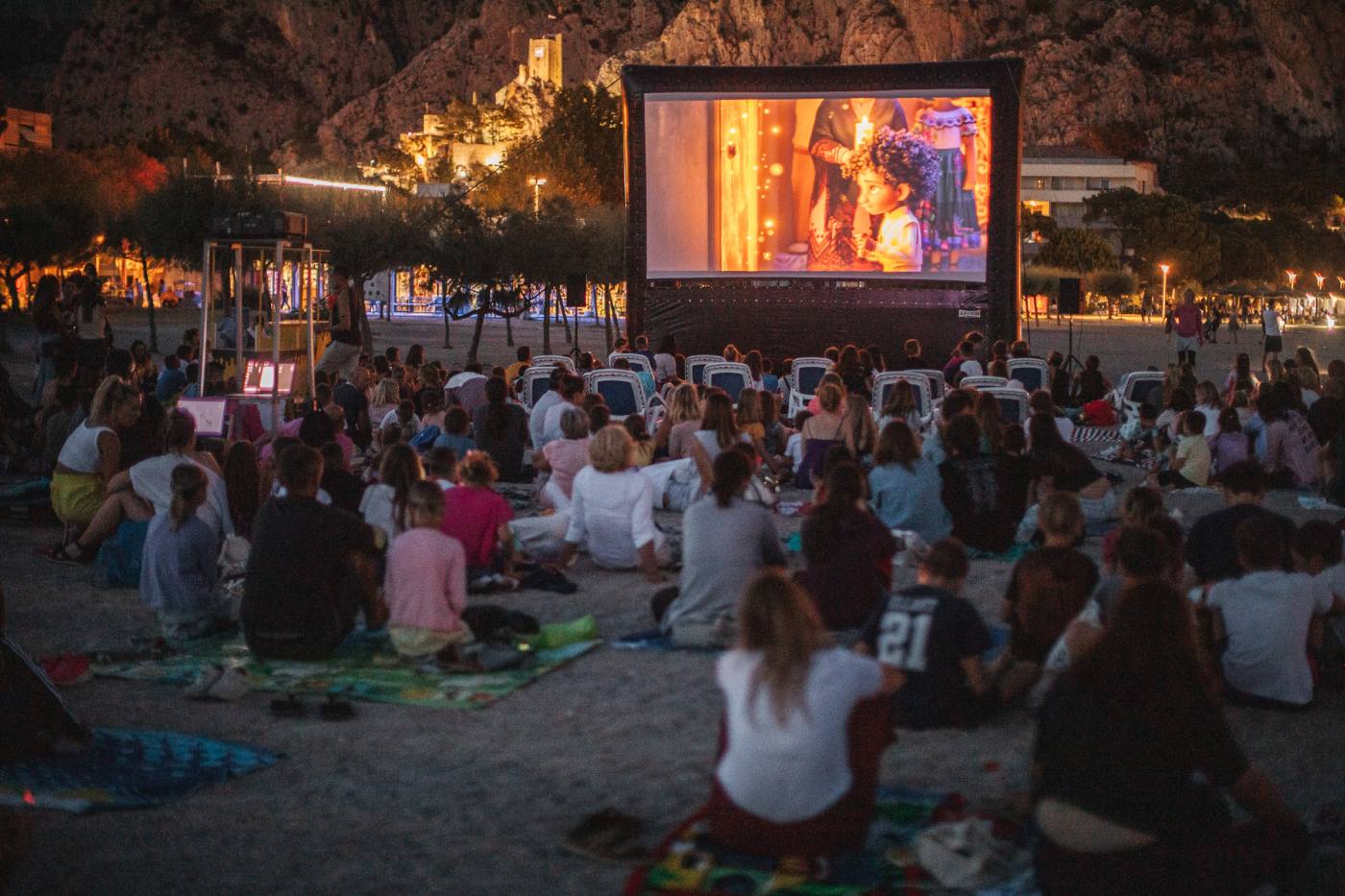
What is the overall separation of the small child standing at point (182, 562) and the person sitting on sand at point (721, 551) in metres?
2.22

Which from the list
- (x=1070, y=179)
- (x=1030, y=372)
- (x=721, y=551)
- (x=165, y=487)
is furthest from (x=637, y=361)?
(x=1070, y=179)

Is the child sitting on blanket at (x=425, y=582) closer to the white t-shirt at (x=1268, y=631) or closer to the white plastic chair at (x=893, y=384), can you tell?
the white t-shirt at (x=1268, y=631)

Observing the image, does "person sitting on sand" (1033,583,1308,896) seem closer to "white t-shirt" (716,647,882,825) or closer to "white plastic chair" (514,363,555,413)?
"white t-shirt" (716,647,882,825)

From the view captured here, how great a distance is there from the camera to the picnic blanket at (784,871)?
12.6 ft

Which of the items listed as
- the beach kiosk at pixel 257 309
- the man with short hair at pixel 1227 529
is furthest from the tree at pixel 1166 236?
the man with short hair at pixel 1227 529

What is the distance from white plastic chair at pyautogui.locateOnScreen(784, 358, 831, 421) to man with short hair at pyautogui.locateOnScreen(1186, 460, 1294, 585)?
9.02 metres

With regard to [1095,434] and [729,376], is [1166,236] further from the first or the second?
[729,376]

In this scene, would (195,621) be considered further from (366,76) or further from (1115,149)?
(366,76)

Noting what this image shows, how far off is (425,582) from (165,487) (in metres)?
2.37

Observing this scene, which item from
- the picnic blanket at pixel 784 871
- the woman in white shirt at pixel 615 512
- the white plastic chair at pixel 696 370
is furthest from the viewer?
the white plastic chair at pixel 696 370

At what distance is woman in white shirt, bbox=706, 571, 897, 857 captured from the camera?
11.8 feet

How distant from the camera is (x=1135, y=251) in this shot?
8150 cm

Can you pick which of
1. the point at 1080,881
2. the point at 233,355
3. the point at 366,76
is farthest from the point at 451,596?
the point at 366,76

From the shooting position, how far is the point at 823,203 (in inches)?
889
